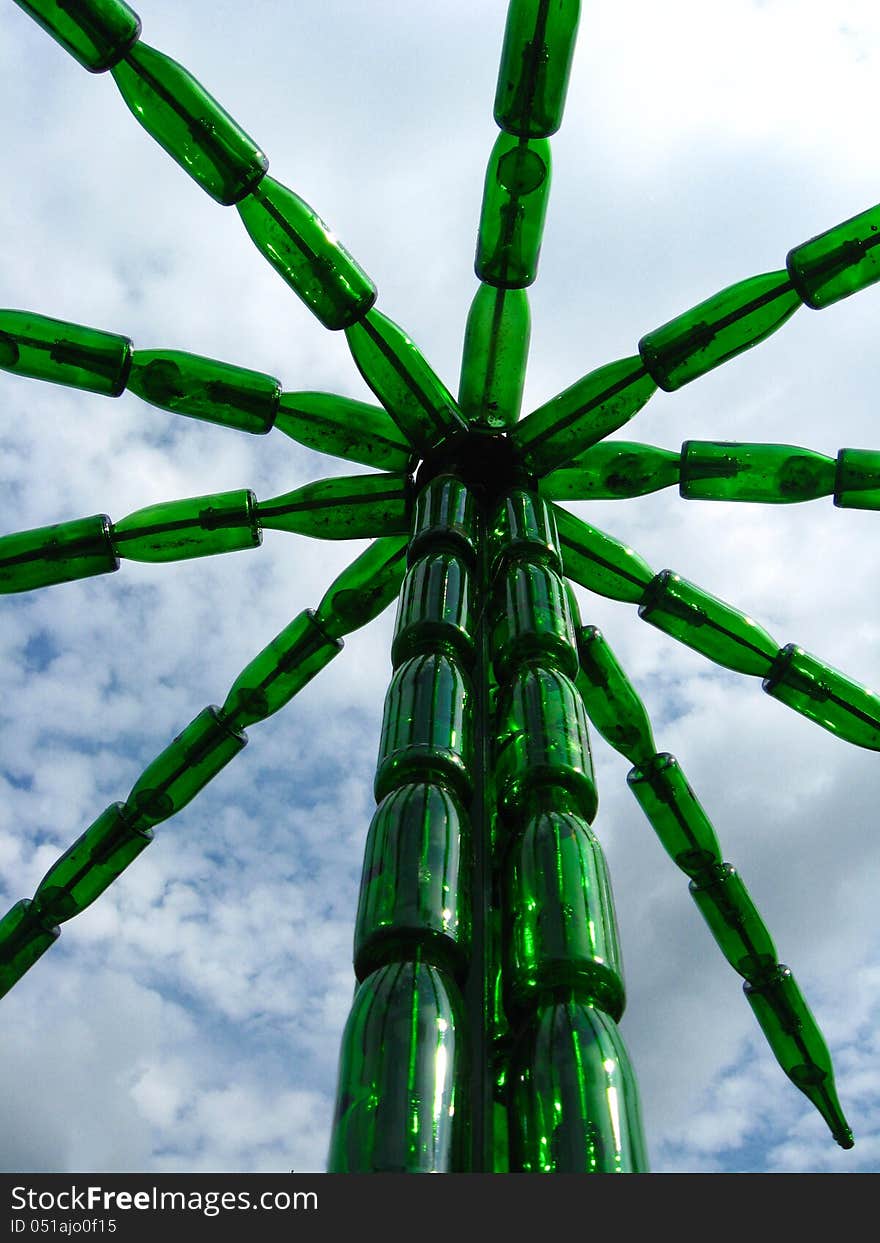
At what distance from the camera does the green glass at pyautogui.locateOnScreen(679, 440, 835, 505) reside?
723 centimetres

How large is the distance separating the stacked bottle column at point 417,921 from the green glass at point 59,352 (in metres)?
2.47

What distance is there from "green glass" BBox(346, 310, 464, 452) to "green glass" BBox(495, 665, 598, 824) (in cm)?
245

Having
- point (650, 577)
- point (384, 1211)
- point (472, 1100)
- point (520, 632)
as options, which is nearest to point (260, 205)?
point (520, 632)

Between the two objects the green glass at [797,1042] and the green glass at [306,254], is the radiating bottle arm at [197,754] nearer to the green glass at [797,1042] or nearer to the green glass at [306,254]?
the green glass at [306,254]

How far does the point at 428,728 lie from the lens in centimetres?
435

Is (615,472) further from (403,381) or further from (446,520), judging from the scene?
(446,520)

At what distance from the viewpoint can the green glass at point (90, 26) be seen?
18.6 feet

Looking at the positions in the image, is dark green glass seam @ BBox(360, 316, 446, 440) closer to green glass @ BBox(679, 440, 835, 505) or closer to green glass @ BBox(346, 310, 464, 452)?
green glass @ BBox(346, 310, 464, 452)

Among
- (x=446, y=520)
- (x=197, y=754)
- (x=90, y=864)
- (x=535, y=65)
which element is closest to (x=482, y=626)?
(x=446, y=520)

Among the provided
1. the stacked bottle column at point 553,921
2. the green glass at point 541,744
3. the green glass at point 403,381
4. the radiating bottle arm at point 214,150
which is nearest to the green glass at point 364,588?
the green glass at point 403,381

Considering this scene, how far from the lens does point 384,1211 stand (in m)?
2.52

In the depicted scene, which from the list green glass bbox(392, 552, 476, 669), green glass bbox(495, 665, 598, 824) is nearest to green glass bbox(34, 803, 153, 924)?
green glass bbox(392, 552, 476, 669)

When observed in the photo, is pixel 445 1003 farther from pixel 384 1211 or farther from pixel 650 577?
pixel 650 577

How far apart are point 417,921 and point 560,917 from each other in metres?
0.44
